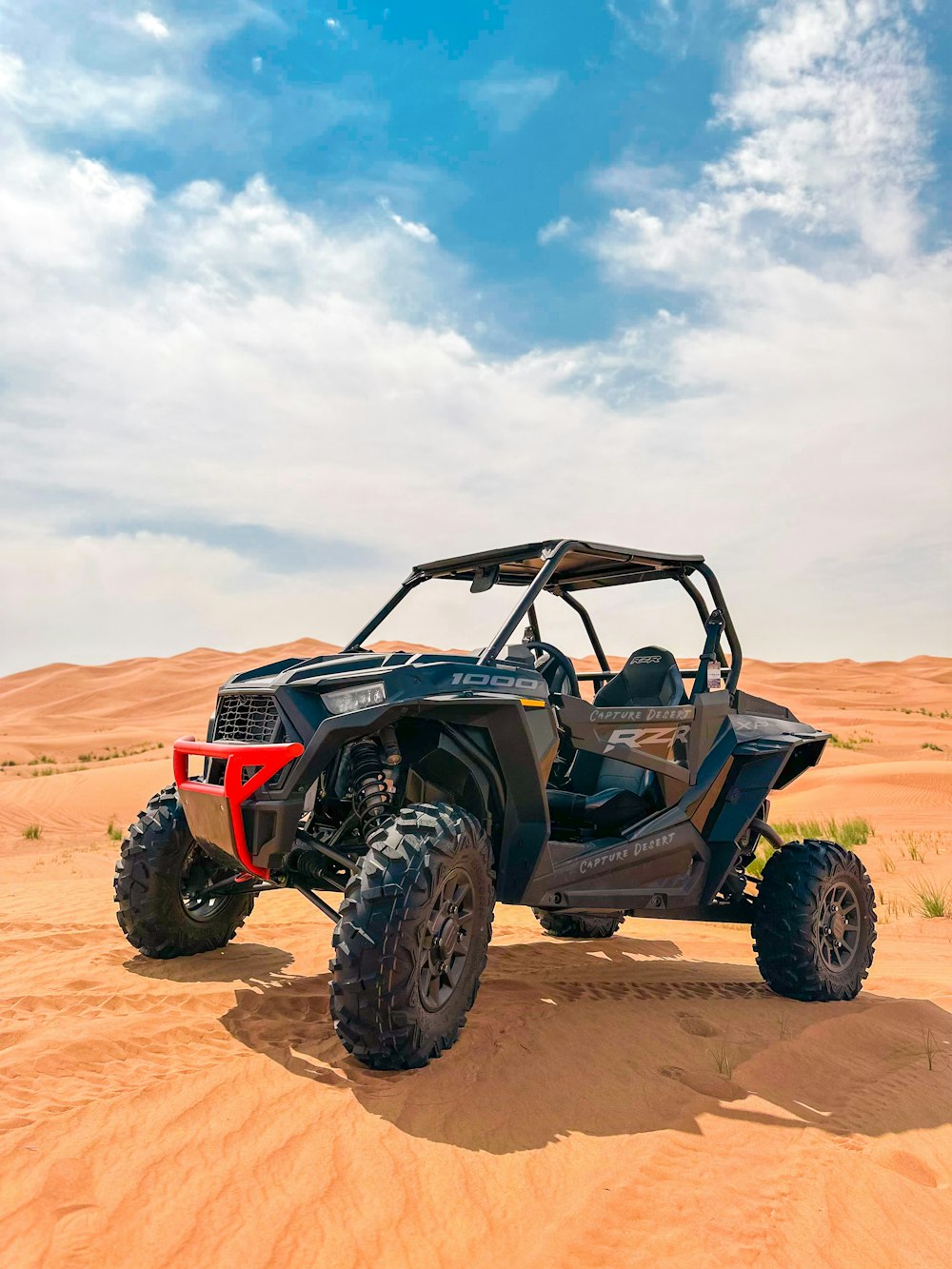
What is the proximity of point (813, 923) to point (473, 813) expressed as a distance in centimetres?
204

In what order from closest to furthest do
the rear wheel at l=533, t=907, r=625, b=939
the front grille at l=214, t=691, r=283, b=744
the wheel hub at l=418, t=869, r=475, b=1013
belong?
the wheel hub at l=418, t=869, r=475, b=1013, the front grille at l=214, t=691, r=283, b=744, the rear wheel at l=533, t=907, r=625, b=939

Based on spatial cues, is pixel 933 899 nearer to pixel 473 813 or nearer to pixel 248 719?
pixel 473 813

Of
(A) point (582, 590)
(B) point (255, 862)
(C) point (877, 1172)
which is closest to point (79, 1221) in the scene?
(B) point (255, 862)

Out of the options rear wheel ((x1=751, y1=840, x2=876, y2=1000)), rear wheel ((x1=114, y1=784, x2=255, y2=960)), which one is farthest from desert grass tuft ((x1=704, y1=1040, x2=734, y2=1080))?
rear wheel ((x1=114, y1=784, x2=255, y2=960))

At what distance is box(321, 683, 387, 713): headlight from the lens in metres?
3.75

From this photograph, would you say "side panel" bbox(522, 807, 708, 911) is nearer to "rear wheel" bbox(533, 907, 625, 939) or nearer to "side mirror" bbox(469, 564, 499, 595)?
"side mirror" bbox(469, 564, 499, 595)

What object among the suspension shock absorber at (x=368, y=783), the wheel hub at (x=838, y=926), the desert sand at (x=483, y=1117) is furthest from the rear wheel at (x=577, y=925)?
the suspension shock absorber at (x=368, y=783)

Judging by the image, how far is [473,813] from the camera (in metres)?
4.26

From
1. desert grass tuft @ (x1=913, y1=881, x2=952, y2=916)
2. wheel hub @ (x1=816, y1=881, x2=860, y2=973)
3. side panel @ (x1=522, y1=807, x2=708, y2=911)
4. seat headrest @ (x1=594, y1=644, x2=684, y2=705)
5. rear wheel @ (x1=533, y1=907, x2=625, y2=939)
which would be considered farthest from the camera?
desert grass tuft @ (x1=913, y1=881, x2=952, y2=916)

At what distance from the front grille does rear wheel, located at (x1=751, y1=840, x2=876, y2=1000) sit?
2.81 metres

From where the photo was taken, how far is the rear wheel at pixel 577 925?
6.55 meters

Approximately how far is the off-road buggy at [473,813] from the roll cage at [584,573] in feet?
0.06

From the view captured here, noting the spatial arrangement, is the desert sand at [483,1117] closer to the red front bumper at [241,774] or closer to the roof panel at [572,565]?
the red front bumper at [241,774]

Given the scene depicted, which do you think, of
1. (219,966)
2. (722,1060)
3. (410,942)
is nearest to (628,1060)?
(722,1060)
